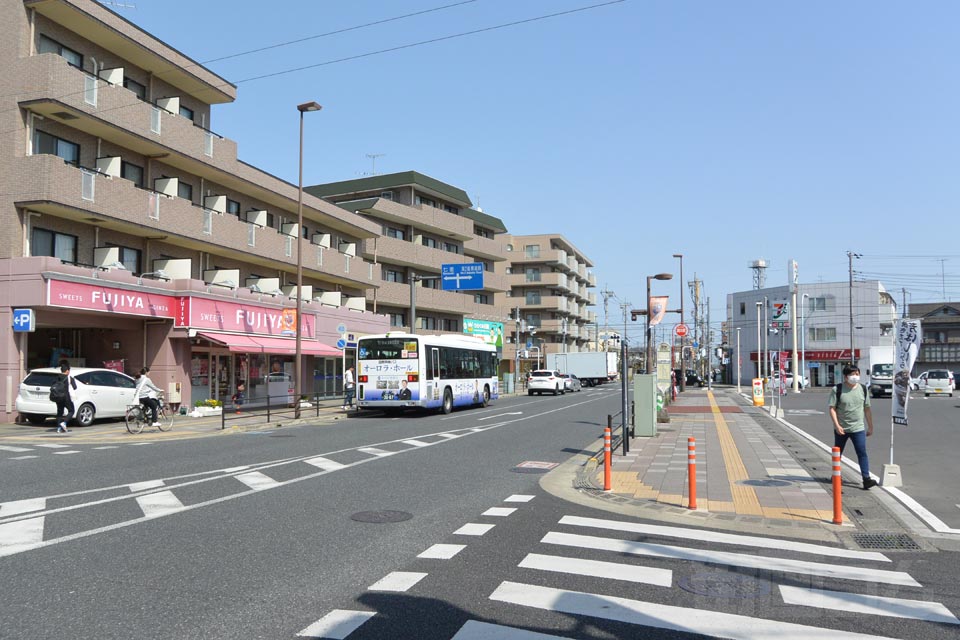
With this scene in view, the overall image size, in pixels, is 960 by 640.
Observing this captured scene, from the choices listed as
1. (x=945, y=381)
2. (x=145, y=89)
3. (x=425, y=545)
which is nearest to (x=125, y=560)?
(x=425, y=545)

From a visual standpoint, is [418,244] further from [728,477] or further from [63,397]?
[728,477]

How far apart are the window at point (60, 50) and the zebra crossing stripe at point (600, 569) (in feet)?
76.9

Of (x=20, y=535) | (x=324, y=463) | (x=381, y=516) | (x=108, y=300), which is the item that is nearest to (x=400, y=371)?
(x=108, y=300)

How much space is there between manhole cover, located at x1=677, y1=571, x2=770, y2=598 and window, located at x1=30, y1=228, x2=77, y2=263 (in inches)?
897

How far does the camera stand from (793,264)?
192ft

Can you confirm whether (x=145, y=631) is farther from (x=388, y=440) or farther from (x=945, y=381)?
(x=945, y=381)

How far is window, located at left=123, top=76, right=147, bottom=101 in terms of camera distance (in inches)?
1045

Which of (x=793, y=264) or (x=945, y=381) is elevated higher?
(x=793, y=264)

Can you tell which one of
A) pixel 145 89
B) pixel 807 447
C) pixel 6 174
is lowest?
pixel 807 447

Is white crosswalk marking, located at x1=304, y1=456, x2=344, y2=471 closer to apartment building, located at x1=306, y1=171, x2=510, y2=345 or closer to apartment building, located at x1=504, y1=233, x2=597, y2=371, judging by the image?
apartment building, located at x1=306, y1=171, x2=510, y2=345

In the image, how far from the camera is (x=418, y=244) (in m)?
50.6

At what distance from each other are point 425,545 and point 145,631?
3027 mm

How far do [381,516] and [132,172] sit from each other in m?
22.6

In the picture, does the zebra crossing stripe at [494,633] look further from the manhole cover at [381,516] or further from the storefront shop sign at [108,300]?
the storefront shop sign at [108,300]
